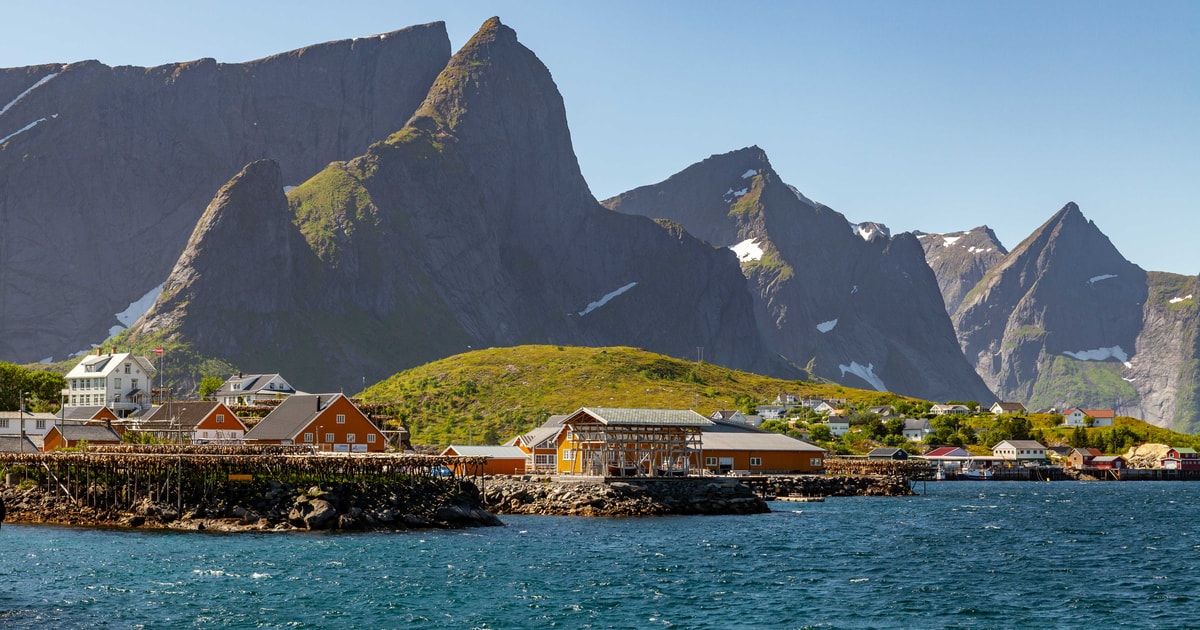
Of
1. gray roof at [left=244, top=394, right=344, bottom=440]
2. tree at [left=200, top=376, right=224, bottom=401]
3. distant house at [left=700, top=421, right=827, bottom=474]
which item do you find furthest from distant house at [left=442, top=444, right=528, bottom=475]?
tree at [left=200, top=376, right=224, bottom=401]

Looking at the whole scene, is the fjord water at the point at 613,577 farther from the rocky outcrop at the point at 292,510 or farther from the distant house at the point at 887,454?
the distant house at the point at 887,454

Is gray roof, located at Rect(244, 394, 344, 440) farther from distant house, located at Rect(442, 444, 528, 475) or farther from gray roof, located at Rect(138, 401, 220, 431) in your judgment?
distant house, located at Rect(442, 444, 528, 475)

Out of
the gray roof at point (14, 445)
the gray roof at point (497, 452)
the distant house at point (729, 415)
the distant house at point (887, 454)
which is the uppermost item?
the distant house at point (729, 415)

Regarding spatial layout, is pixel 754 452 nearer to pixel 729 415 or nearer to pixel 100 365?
pixel 729 415

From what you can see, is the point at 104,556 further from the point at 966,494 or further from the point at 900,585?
the point at 966,494

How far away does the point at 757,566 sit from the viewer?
Answer: 67.1 meters

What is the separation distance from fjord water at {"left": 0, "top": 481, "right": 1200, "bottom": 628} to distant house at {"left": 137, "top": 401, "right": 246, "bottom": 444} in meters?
39.7

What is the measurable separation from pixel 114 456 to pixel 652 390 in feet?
397

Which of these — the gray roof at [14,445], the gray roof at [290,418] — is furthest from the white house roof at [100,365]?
the gray roof at [14,445]

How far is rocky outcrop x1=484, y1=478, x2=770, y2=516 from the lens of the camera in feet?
329

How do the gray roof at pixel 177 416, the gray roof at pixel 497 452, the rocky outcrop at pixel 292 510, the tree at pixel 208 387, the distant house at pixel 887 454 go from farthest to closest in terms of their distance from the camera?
the distant house at pixel 887 454
the tree at pixel 208 387
the gray roof at pixel 177 416
the gray roof at pixel 497 452
the rocky outcrop at pixel 292 510

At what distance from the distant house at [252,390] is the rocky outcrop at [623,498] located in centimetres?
5863

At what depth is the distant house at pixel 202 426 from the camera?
12069 cm

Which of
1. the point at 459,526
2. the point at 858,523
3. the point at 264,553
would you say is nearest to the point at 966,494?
the point at 858,523
